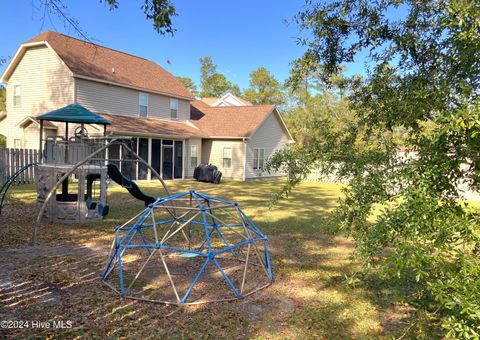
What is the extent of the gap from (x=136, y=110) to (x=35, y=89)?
5530 mm

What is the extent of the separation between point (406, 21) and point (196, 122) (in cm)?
2502

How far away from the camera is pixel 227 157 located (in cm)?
2672

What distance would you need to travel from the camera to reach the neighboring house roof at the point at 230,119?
1045 inches

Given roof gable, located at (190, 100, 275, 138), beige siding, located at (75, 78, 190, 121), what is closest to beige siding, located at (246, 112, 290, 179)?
roof gable, located at (190, 100, 275, 138)

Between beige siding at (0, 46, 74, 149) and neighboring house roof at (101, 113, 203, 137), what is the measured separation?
97.7 inches

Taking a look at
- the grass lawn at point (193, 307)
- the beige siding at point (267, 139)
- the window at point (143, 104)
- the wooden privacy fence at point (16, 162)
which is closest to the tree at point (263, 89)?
the beige siding at point (267, 139)

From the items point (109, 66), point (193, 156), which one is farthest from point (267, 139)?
point (109, 66)

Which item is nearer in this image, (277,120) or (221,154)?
(221,154)

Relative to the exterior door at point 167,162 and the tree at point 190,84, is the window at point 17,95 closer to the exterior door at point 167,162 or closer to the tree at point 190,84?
the exterior door at point 167,162

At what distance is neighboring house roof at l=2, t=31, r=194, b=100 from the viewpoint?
67.2 feet

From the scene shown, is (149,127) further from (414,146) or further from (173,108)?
(414,146)

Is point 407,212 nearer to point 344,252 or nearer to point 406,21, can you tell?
point 406,21

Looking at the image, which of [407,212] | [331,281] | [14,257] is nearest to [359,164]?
[407,212]

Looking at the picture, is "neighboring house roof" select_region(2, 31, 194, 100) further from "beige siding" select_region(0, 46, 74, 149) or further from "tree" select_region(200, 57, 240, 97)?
"tree" select_region(200, 57, 240, 97)
